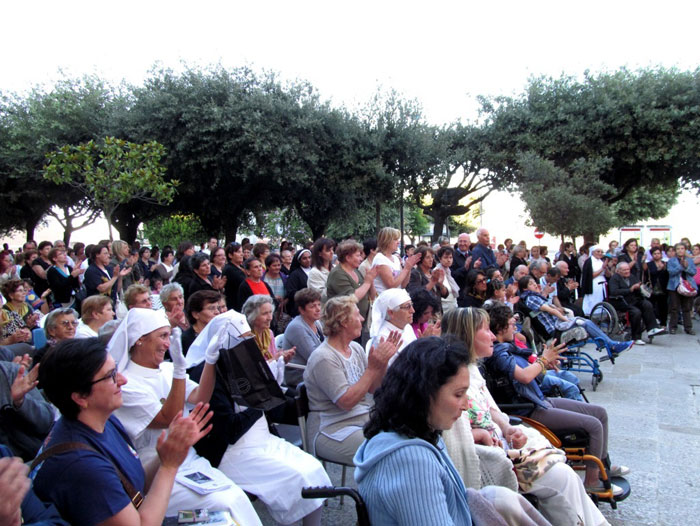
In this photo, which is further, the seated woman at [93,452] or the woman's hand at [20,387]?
the woman's hand at [20,387]

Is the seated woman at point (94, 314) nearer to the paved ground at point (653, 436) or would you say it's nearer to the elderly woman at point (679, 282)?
the paved ground at point (653, 436)

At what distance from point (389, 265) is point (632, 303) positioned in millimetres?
5573

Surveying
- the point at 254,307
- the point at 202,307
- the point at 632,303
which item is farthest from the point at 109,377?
the point at 632,303

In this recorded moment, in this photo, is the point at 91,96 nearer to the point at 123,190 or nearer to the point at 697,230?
the point at 123,190

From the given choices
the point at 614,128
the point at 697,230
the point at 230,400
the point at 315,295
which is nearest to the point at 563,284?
the point at 315,295

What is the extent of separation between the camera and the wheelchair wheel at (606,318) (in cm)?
A: 869

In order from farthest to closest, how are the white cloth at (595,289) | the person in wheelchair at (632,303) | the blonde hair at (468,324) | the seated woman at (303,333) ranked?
the white cloth at (595,289)
the person in wheelchair at (632,303)
the seated woman at (303,333)
the blonde hair at (468,324)

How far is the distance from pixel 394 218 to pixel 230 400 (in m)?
35.7

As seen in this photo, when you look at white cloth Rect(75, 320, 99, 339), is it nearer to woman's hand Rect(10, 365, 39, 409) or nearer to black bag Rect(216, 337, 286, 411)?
woman's hand Rect(10, 365, 39, 409)

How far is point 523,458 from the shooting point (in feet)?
10.3

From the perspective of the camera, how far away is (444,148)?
18781 millimetres

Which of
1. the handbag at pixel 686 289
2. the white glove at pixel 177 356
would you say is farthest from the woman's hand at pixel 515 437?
the handbag at pixel 686 289

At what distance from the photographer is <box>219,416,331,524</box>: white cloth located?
2869 mm

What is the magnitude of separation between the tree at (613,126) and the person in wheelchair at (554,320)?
34.6 ft
